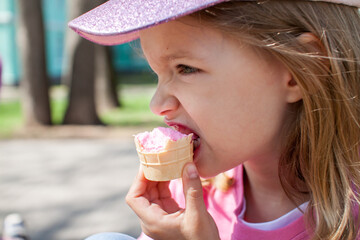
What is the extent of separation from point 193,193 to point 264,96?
41 centimetres

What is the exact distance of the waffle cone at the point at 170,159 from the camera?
1.63 m

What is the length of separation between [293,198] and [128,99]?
1279cm

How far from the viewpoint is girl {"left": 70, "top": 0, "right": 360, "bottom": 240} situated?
5.15 feet

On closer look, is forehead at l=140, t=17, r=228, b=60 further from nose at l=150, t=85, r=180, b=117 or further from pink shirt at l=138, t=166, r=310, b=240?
pink shirt at l=138, t=166, r=310, b=240

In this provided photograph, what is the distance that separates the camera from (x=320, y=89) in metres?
1.65

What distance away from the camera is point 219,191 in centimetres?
209

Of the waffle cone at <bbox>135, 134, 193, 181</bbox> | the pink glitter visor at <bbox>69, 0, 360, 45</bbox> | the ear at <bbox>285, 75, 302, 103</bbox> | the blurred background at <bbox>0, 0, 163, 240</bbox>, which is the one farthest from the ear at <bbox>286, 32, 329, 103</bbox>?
the blurred background at <bbox>0, 0, 163, 240</bbox>

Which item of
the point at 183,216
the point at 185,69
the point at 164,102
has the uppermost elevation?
the point at 185,69

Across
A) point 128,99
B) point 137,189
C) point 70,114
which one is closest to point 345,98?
point 137,189

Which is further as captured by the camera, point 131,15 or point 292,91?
point 292,91

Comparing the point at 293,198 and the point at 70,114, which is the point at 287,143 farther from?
the point at 70,114

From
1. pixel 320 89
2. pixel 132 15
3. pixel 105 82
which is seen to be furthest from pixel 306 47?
pixel 105 82

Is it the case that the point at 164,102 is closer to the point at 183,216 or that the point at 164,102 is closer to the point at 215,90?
the point at 215,90

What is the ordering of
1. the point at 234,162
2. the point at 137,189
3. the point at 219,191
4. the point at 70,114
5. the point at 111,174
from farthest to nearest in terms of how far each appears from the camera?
the point at 70,114 < the point at 111,174 < the point at 219,191 < the point at 137,189 < the point at 234,162
